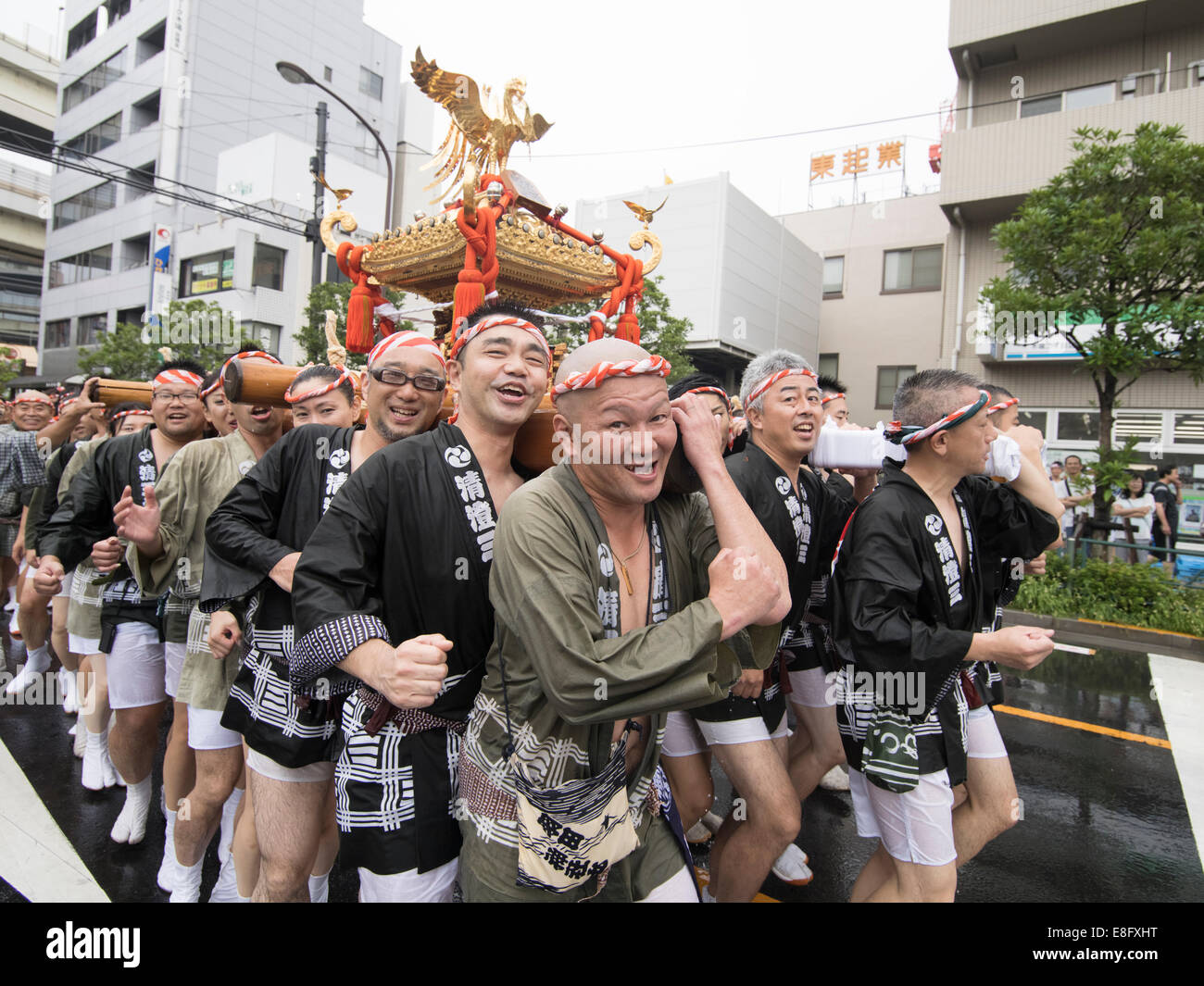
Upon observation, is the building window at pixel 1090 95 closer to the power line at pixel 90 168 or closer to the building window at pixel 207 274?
the power line at pixel 90 168

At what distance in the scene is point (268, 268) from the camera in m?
24.7

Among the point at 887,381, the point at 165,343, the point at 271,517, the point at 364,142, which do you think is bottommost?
the point at 271,517

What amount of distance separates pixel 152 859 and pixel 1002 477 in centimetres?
409

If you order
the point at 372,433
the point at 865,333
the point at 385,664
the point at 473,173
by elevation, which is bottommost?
the point at 385,664

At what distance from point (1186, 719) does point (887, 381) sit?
58.6 ft

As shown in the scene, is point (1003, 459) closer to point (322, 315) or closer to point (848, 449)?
point (848, 449)

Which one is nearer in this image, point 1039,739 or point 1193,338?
point 1039,739

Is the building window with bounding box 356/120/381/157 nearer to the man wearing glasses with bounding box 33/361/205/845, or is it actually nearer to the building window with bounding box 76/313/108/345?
the building window with bounding box 76/313/108/345

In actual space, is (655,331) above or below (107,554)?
above

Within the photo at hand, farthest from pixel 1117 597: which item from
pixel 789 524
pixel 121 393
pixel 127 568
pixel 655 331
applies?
pixel 121 393

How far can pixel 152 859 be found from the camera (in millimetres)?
3373

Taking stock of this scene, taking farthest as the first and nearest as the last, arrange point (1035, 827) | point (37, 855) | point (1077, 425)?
1. point (1077, 425)
2. point (1035, 827)
3. point (37, 855)

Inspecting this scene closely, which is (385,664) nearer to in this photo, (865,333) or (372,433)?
(372,433)

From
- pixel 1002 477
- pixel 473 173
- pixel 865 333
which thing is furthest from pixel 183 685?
pixel 865 333
